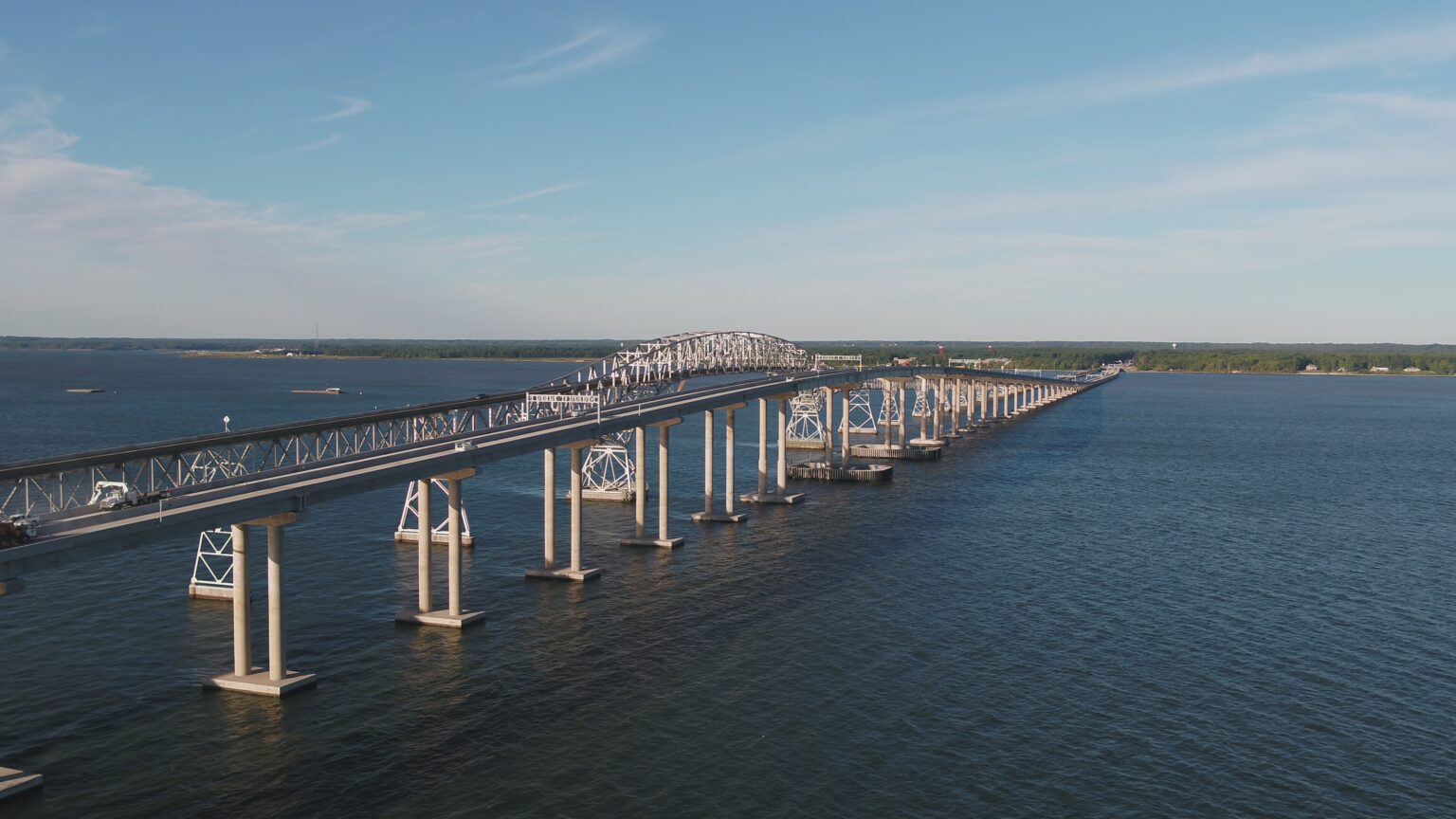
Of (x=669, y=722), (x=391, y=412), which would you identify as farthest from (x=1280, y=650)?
(x=391, y=412)

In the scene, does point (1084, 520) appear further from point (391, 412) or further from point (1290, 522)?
point (391, 412)

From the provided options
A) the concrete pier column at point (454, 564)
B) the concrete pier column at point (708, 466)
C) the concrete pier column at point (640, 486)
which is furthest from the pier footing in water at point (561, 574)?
the concrete pier column at point (708, 466)

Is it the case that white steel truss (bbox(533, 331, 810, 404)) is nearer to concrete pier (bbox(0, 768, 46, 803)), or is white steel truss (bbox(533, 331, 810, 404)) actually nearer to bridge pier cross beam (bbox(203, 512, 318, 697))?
bridge pier cross beam (bbox(203, 512, 318, 697))

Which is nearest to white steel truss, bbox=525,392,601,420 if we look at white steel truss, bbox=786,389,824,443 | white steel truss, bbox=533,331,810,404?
white steel truss, bbox=533,331,810,404

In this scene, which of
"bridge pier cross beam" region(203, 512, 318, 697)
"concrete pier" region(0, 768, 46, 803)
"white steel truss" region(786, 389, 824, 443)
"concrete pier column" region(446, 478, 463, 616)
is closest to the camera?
"concrete pier" region(0, 768, 46, 803)

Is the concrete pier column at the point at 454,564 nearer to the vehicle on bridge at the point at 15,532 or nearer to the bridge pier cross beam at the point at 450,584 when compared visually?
the bridge pier cross beam at the point at 450,584

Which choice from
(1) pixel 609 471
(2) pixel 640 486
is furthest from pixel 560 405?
(1) pixel 609 471
